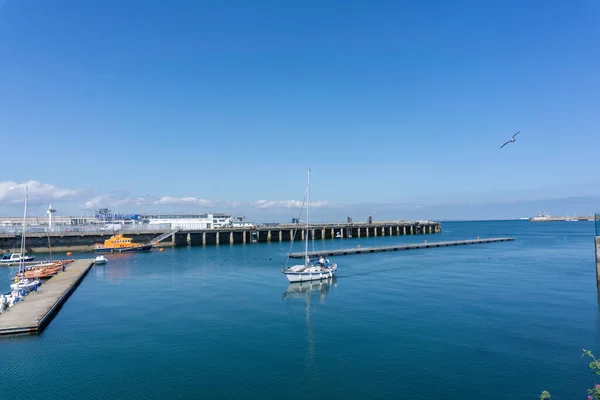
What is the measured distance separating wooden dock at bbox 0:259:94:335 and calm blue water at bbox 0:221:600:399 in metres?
1.24

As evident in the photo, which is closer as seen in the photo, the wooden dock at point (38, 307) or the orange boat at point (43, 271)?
the wooden dock at point (38, 307)

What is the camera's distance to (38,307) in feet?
127

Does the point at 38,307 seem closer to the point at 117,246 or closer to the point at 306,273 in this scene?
the point at 306,273

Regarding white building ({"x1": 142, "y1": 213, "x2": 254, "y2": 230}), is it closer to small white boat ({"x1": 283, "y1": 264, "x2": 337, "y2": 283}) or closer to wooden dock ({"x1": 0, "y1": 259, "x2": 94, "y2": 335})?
wooden dock ({"x1": 0, "y1": 259, "x2": 94, "y2": 335})

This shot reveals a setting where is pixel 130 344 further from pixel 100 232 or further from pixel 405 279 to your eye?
pixel 100 232

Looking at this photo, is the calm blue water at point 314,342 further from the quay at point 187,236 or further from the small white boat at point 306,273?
the quay at point 187,236

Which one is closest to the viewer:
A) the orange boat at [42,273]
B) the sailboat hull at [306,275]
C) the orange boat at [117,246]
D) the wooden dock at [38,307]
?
the wooden dock at [38,307]

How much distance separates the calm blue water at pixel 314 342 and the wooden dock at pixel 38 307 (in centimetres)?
124

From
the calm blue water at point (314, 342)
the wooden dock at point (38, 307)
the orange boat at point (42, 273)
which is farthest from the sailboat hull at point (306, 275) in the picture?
the orange boat at point (42, 273)

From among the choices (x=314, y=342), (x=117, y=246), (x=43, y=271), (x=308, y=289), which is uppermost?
(x=117, y=246)

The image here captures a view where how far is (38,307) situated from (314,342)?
27.8 m

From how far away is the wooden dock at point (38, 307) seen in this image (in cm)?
3222

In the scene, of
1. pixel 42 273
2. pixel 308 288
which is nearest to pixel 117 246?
pixel 42 273

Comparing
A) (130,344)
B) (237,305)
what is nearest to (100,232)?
(237,305)
